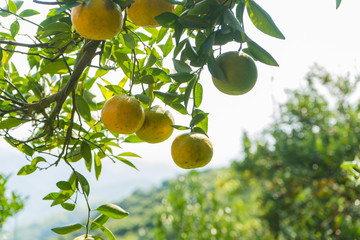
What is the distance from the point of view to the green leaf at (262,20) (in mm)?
478

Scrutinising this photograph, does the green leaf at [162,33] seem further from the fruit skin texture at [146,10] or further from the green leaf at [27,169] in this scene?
the green leaf at [27,169]

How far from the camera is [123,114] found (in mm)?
608

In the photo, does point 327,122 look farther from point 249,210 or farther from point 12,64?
point 12,64

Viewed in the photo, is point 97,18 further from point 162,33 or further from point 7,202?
point 7,202

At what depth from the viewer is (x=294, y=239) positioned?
3.18 meters

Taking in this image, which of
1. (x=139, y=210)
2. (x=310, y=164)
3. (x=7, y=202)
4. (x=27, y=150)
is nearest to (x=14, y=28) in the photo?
(x=27, y=150)

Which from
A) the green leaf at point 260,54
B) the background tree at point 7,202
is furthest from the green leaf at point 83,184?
the background tree at point 7,202

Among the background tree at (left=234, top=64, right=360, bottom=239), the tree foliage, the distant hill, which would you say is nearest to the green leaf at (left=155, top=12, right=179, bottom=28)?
the tree foliage

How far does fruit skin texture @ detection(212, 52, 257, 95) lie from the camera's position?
555 mm

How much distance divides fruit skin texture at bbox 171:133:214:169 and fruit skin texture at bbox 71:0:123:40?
0.70 feet

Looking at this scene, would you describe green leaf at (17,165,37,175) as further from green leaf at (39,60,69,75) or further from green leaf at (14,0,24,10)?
green leaf at (14,0,24,10)

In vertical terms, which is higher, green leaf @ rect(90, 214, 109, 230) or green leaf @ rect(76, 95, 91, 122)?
green leaf @ rect(76, 95, 91, 122)

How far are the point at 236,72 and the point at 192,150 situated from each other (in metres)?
0.15

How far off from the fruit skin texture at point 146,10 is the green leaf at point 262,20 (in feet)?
0.49
